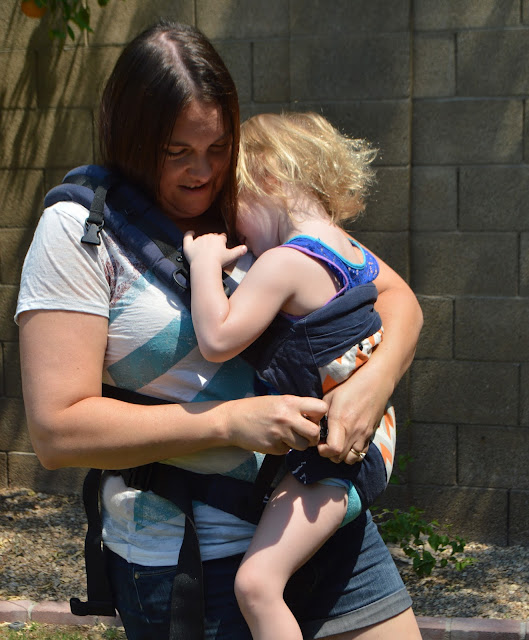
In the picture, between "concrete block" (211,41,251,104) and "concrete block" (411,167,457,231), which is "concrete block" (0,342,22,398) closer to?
"concrete block" (211,41,251,104)

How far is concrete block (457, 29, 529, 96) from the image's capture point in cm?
380

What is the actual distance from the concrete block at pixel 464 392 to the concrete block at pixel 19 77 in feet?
7.87

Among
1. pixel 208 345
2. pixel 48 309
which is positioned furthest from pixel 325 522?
pixel 48 309

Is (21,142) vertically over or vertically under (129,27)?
under

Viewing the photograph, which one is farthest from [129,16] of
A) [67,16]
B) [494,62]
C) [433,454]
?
[433,454]

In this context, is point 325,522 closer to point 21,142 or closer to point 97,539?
point 97,539

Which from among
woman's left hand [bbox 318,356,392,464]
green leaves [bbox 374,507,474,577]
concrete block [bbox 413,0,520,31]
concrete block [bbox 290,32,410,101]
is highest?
concrete block [bbox 413,0,520,31]

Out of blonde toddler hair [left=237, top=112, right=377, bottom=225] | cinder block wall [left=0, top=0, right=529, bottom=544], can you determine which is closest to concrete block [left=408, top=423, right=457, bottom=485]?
cinder block wall [left=0, top=0, right=529, bottom=544]

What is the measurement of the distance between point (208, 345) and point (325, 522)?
1.49ft

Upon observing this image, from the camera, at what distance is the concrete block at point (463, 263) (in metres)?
3.95

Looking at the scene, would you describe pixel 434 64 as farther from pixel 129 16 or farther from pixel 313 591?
pixel 313 591

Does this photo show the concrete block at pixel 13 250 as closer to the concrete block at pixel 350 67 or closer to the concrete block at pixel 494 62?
the concrete block at pixel 350 67

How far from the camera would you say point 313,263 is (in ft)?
6.32

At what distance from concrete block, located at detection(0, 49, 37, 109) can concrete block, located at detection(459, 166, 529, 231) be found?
2.22 metres
